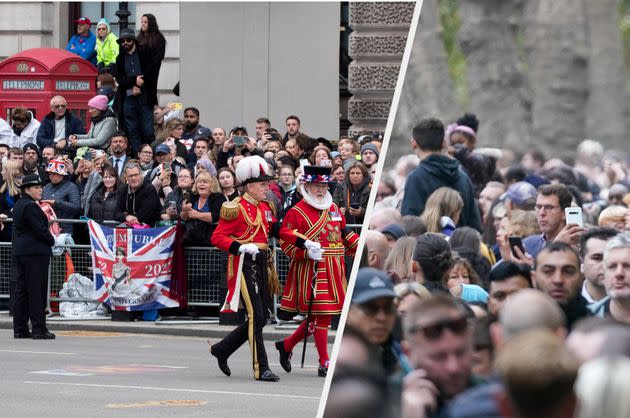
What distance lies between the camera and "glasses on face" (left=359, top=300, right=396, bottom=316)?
2.02 metres

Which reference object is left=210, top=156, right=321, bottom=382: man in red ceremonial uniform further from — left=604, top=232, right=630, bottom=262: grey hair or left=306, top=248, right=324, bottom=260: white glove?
left=604, top=232, right=630, bottom=262: grey hair

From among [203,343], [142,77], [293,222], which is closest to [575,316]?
[293,222]

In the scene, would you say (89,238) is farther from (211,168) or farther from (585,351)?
(585,351)

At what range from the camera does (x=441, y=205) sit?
203 centimetres

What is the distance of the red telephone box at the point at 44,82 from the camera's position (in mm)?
22609

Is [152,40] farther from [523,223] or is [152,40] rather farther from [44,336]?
[523,223]

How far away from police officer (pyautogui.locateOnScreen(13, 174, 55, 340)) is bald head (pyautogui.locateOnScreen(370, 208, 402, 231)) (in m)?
13.0

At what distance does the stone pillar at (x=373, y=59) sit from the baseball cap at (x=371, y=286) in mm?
17786

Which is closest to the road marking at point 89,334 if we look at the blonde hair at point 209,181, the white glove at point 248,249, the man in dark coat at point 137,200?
the man in dark coat at point 137,200

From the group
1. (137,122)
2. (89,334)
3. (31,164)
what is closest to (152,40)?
(137,122)

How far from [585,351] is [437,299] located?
0.24 meters

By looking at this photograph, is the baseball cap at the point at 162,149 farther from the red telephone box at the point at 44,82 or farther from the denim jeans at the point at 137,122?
the red telephone box at the point at 44,82

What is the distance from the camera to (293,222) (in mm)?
11406

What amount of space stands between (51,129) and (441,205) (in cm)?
1836
